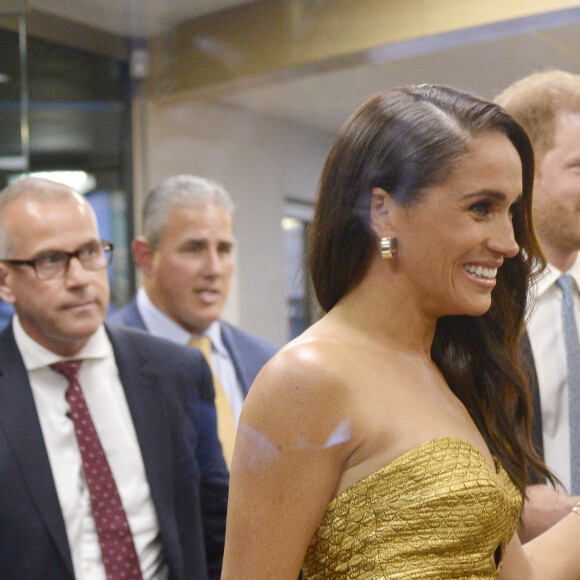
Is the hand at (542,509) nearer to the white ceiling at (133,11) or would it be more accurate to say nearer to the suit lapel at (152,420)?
the suit lapel at (152,420)

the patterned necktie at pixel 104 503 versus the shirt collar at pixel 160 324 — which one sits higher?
the shirt collar at pixel 160 324

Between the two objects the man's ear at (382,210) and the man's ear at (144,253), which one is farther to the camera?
the man's ear at (144,253)

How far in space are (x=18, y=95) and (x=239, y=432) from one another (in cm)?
152

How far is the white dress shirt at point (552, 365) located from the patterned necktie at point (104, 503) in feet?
2.36

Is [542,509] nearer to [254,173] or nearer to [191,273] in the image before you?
[254,173]

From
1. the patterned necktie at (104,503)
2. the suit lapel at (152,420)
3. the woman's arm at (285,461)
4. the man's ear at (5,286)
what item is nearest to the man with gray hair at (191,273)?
the suit lapel at (152,420)

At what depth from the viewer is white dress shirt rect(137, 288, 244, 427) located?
5.42 ft

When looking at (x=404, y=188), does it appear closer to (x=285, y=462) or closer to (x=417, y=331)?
(x=417, y=331)

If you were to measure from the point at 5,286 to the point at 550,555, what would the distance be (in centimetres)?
114

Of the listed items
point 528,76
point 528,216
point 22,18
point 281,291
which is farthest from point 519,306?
point 22,18

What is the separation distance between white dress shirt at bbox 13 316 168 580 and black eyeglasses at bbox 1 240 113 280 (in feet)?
0.35

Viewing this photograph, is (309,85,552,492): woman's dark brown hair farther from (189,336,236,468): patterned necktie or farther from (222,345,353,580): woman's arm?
(189,336,236,468): patterned necktie

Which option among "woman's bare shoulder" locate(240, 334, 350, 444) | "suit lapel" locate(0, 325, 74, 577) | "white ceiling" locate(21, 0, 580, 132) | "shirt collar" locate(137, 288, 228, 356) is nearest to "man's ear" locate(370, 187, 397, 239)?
"woman's bare shoulder" locate(240, 334, 350, 444)

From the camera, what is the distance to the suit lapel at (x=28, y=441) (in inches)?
59.0
